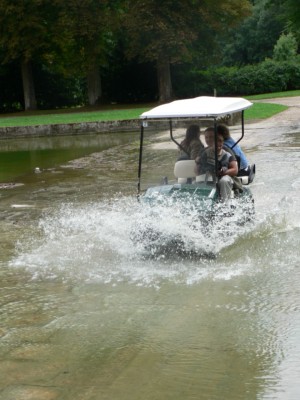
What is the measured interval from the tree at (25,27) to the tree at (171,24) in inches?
182

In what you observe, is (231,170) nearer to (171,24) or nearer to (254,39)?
(171,24)

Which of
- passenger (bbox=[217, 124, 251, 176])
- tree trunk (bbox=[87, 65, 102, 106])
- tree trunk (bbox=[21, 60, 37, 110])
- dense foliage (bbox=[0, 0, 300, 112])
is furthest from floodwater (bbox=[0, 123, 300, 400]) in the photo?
tree trunk (bbox=[21, 60, 37, 110])

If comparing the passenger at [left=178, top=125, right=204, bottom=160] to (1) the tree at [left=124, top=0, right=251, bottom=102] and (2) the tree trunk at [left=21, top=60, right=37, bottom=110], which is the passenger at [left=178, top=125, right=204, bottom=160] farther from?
(2) the tree trunk at [left=21, top=60, right=37, bottom=110]

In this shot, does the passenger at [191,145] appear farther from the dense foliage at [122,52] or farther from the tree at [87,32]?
the tree at [87,32]

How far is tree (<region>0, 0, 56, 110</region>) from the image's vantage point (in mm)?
37406

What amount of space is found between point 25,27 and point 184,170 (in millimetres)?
31111

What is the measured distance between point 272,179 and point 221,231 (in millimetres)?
5361

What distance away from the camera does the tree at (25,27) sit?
3741 cm

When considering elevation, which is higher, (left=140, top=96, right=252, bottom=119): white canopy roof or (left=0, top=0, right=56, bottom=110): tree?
(left=0, top=0, right=56, bottom=110): tree

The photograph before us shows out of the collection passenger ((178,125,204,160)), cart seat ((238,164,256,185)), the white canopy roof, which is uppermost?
the white canopy roof

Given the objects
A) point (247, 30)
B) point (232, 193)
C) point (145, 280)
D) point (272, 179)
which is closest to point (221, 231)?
point (232, 193)

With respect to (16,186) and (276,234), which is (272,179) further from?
(16,186)

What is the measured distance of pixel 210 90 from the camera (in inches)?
Answer: 1683

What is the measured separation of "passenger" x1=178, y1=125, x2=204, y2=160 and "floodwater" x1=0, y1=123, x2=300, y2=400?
0.98ft
